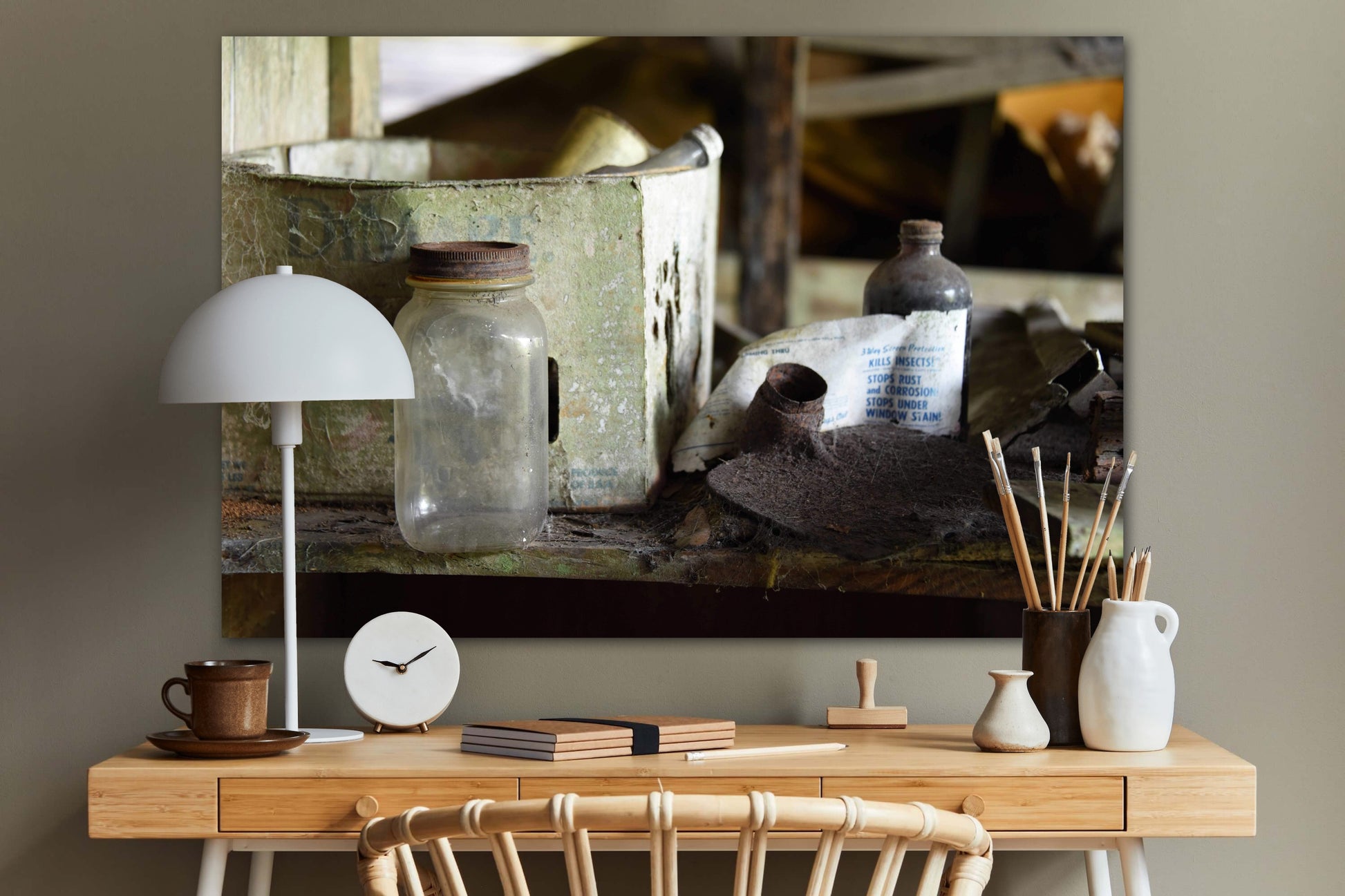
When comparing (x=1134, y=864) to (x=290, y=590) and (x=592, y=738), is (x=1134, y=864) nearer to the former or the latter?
(x=592, y=738)

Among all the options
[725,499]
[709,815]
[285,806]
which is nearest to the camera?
[709,815]

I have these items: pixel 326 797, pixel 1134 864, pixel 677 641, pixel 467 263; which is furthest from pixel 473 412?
pixel 1134 864

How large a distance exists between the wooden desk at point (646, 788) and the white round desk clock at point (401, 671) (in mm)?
154

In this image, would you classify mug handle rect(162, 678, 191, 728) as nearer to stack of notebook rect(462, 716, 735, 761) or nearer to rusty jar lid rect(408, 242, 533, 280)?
stack of notebook rect(462, 716, 735, 761)

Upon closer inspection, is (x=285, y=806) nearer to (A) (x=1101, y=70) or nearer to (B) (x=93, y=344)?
(B) (x=93, y=344)

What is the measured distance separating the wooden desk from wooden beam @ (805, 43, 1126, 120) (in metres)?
0.91

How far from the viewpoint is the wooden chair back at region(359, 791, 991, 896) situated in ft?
3.32

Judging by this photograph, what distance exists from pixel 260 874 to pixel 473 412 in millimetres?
685

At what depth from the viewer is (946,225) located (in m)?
1.88

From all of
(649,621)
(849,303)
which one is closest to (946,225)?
(849,303)

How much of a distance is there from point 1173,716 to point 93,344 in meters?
1.65

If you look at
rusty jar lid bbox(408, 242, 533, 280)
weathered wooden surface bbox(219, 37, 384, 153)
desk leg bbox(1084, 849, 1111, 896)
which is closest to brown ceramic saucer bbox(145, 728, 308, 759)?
rusty jar lid bbox(408, 242, 533, 280)

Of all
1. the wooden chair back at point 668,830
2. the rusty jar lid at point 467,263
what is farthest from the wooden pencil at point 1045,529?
the rusty jar lid at point 467,263

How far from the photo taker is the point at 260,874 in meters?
1.77
